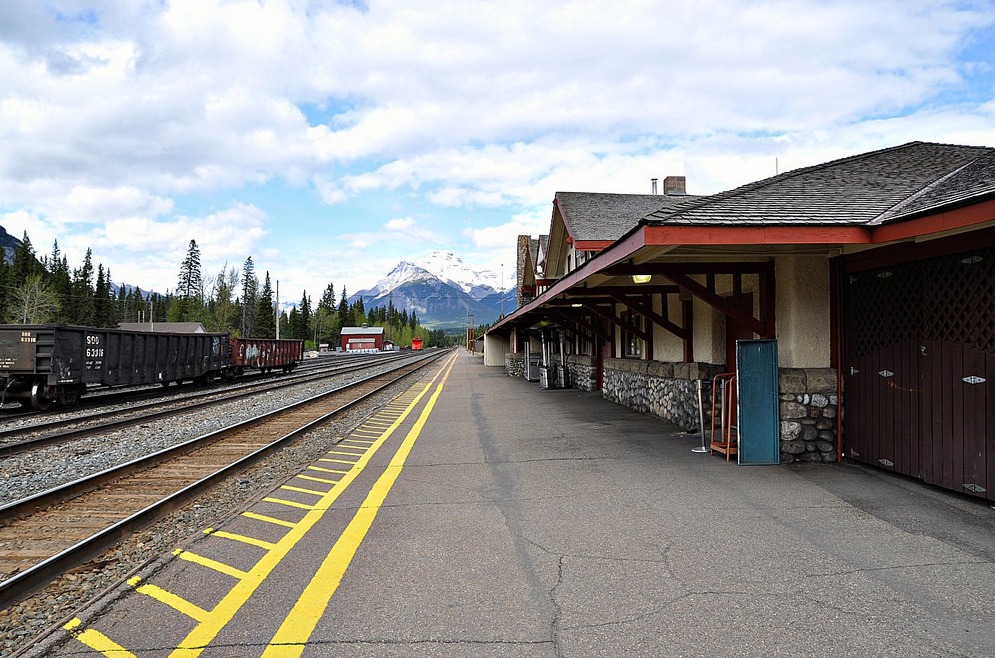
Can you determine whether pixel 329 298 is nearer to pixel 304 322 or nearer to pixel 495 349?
pixel 304 322

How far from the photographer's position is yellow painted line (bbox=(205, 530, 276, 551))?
15.8 ft

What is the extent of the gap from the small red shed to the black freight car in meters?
94.2

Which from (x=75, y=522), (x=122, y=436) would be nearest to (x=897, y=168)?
(x=75, y=522)

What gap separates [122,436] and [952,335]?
507 inches

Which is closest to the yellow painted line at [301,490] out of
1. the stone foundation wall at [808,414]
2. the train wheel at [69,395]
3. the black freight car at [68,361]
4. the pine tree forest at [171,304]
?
the stone foundation wall at [808,414]

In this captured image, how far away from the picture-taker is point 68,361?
1609 cm

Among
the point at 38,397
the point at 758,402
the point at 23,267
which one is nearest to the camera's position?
the point at 758,402

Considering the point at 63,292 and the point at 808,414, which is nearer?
the point at 808,414

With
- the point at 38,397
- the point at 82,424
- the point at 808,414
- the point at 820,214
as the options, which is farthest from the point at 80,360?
the point at 820,214

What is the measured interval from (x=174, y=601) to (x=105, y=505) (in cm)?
353

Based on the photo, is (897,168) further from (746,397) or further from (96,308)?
(96,308)

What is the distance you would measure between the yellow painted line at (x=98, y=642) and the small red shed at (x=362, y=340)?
112 meters

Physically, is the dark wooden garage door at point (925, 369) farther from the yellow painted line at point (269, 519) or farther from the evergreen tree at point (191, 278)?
the evergreen tree at point (191, 278)

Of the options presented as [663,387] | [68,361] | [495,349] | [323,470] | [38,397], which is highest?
[68,361]
